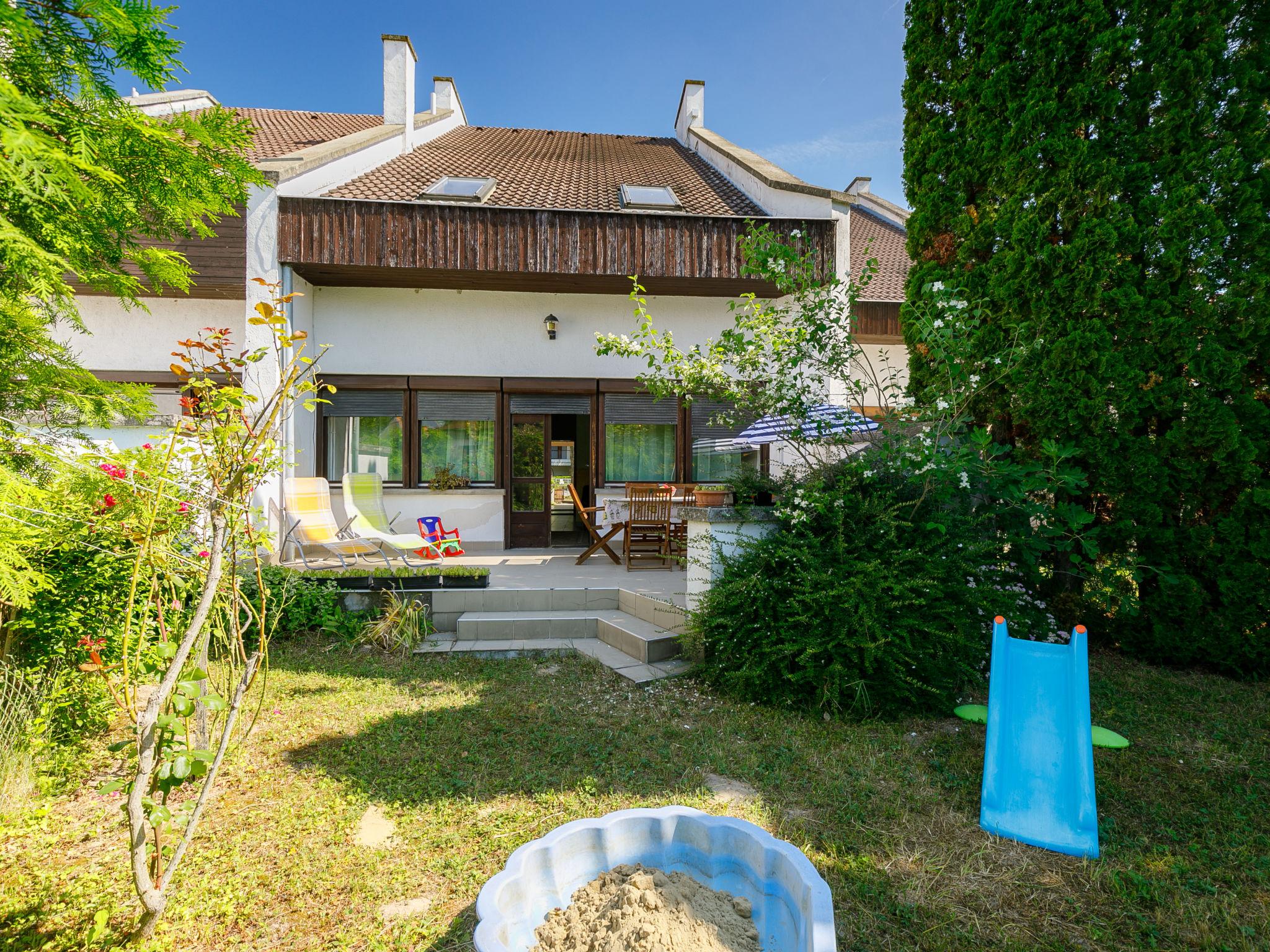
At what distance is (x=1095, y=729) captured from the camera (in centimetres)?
356

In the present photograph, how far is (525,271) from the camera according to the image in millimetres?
8234

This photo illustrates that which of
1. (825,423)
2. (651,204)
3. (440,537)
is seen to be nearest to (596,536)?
(440,537)

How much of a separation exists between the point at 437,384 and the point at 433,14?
5948mm

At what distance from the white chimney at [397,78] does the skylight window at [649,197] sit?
149 inches

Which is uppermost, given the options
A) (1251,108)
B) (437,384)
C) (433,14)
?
(433,14)

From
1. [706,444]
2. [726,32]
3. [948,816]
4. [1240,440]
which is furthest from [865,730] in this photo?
[726,32]

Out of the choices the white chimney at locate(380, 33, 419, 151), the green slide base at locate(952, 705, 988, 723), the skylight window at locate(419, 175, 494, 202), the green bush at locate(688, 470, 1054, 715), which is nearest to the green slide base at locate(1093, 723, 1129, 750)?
the green slide base at locate(952, 705, 988, 723)

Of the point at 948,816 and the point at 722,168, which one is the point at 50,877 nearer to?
the point at 948,816

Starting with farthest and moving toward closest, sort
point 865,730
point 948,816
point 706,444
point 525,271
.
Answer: point 706,444 → point 525,271 → point 865,730 → point 948,816

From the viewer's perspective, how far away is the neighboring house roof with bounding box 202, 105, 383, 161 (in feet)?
35.8

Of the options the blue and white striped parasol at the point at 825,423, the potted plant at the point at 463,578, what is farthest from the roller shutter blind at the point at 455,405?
the blue and white striped parasol at the point at 825,423

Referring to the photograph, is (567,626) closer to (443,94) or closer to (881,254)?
(881,254)

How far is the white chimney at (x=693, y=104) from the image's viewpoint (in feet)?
43.5

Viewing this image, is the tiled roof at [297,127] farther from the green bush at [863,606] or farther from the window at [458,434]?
the green bush at [863,606]
